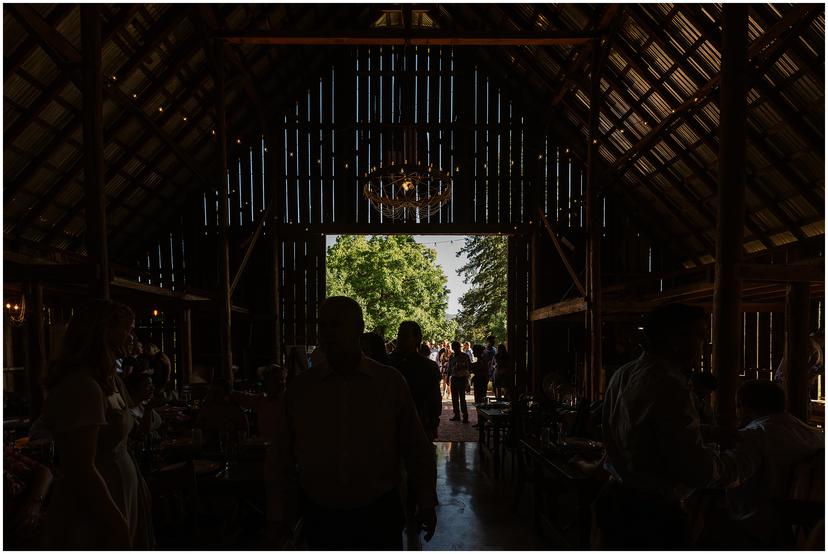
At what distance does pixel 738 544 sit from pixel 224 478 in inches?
138

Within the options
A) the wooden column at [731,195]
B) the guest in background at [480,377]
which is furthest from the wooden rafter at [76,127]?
the wooden column at [731,195]

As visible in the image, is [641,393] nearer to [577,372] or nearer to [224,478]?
[224,478]

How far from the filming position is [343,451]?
2.24 m

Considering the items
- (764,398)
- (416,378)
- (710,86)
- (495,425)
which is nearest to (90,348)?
(416,378)

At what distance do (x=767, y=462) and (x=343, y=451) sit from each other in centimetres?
265

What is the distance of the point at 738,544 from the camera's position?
11.5ft

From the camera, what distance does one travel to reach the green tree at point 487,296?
3005 centimetres

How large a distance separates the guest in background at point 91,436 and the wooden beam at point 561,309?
9.34 meters

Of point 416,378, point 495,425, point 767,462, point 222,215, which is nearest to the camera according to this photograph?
point 767,462

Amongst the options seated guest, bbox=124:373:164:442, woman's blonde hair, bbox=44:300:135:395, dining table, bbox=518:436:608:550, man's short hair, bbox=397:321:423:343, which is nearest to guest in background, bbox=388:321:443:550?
man's short hair, bbox=397:321:423:343

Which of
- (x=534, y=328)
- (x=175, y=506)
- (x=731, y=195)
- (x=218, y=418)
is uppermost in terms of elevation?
(x=731, y=195)

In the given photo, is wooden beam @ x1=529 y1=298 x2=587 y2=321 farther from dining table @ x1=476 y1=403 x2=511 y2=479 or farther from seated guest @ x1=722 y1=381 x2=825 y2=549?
seated guest @ x1=722 y1=381 x2=825 y2=549

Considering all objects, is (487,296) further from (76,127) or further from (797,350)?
(797,350)

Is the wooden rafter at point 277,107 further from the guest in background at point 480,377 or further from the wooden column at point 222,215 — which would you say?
the guest in background at point 480,377
